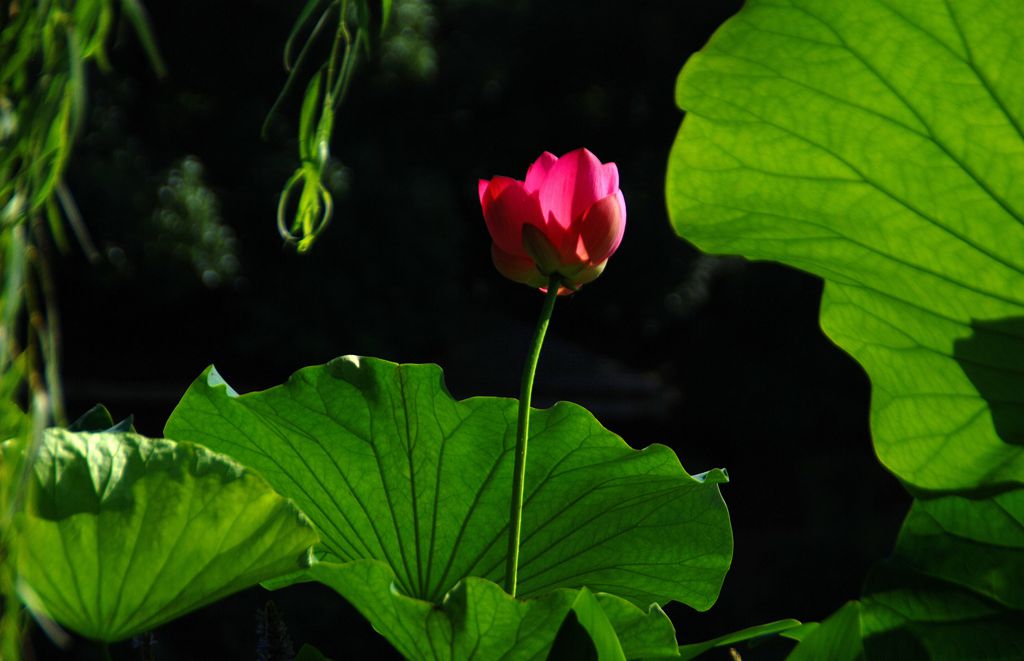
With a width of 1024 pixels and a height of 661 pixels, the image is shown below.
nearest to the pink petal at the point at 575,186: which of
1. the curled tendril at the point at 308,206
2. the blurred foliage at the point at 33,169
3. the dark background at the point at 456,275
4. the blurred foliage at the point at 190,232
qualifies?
the curled tendril at the point at 308,206

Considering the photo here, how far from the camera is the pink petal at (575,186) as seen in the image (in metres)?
0.51

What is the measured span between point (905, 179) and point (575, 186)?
0.14 m

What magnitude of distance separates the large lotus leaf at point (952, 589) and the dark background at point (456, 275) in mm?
4606

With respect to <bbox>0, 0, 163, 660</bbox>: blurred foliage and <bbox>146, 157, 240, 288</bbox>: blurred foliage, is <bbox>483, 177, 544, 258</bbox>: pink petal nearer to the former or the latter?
<bbox>0, 0, 163, 660</bbox>: blurred foliage

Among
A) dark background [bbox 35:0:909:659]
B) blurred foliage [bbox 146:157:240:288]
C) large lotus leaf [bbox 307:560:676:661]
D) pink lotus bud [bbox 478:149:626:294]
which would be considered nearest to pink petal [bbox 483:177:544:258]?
pink lotus bud [bbox 478:149:626:294]

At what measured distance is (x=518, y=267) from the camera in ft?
1.70

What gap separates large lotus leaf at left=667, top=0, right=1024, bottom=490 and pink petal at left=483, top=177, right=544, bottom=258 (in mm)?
81

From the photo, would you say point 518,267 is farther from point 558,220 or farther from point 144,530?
point 144,530

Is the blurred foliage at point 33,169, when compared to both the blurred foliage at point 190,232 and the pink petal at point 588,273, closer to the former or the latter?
the pink petal at point 588,273

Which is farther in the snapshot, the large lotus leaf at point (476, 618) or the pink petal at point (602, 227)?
the pink petal at point (602, 227)

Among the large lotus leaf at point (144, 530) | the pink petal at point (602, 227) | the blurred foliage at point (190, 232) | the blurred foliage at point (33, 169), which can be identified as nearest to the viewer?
the blurred foliage at point (33, 169)

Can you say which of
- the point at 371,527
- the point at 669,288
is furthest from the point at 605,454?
the point at 669,288

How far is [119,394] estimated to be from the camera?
7.83 meters

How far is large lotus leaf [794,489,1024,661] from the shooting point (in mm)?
403
